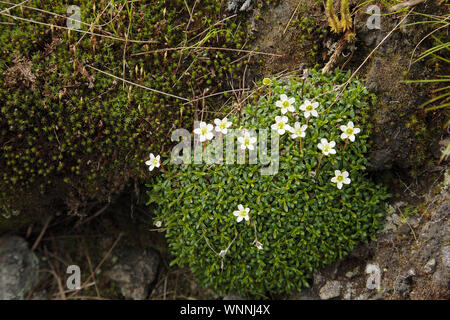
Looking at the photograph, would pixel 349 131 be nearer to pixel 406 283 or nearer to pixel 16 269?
pixel 406 283

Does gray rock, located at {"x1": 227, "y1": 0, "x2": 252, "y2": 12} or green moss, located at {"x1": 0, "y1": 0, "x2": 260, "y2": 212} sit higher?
gray rock, located at {"x1": 227, "y1": 0, "x2": 252, "y2": 12}

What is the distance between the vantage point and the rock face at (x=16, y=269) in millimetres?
4312

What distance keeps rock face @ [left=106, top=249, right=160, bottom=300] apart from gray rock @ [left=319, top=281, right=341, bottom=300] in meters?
2.14

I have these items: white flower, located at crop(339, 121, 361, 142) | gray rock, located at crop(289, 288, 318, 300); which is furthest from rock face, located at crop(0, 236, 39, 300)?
white flower, located at crop(339, 121, 361, 142)

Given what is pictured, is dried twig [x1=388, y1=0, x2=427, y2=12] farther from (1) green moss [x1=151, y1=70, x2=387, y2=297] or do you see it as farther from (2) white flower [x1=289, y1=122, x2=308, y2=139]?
(2) white flower [x1=289, y1=122, x2=308, y2=139]

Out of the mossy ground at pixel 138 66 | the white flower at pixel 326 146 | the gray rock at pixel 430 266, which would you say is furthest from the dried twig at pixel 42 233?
the gray rock at pixel 430 266

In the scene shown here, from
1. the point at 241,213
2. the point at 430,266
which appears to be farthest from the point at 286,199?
the point at 430,266

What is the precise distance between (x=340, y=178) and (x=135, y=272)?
2.92m

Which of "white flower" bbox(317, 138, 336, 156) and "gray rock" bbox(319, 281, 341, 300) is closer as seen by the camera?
"white flower" bbox(317, 138, 336, 156)

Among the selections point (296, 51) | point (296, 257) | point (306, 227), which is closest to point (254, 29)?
point (296, 51)

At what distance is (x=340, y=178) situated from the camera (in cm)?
319

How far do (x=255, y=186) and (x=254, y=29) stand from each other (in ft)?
5.32

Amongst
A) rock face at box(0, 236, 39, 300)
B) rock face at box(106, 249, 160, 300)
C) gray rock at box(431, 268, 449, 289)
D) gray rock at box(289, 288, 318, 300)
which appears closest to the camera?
gray rock at box(431, 268, 449, 289)

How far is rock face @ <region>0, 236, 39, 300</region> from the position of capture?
4.31 meters
